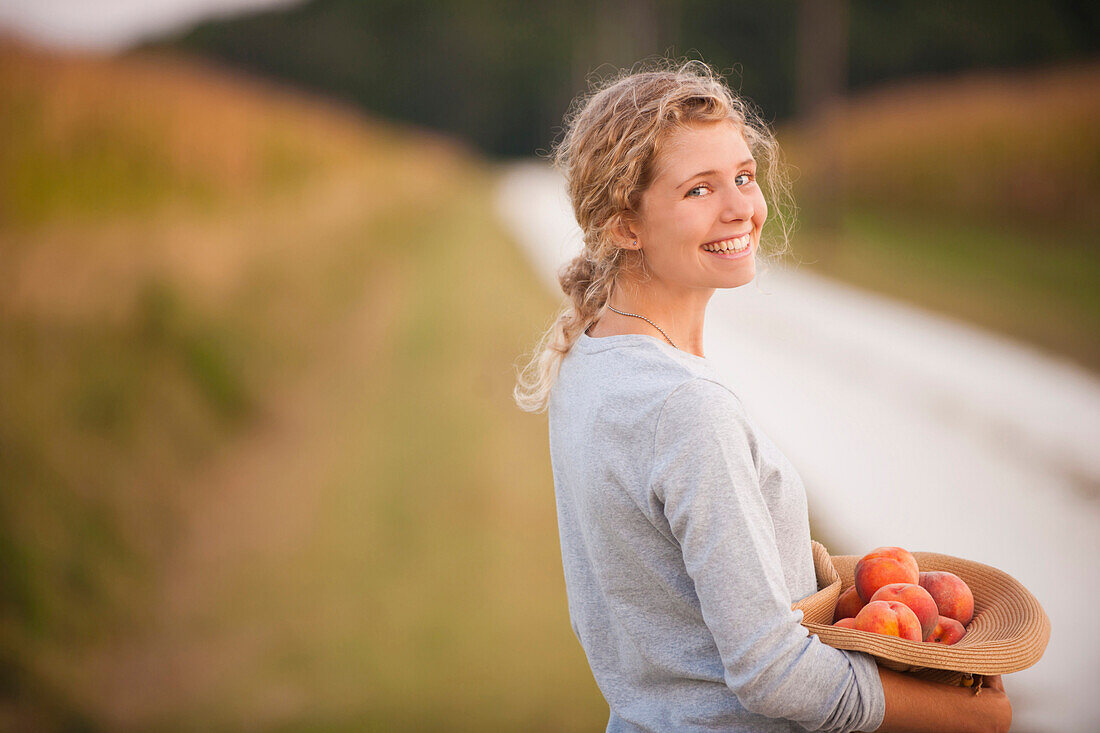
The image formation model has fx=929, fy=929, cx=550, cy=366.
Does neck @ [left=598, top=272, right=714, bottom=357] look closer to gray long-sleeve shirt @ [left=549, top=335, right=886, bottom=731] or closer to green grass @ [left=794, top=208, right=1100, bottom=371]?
gray long-sleeve shirt @ [left=549, top=335, right=886, bottom=731]

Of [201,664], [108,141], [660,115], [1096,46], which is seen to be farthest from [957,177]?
[660,115]

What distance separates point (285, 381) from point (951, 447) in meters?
4.21

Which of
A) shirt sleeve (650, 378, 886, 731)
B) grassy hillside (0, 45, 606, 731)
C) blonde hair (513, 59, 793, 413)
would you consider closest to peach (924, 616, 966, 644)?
shirt sleeve (650, 378, 886, 731)

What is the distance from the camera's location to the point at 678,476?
100cm

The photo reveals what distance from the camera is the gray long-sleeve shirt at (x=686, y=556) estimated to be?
1.00 m

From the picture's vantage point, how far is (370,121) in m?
12.1

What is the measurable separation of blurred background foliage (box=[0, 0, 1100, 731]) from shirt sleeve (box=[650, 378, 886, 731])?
81 cm

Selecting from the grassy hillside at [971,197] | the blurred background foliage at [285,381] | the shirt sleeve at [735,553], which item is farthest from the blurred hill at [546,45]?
the shirt sleeve at [735,553]

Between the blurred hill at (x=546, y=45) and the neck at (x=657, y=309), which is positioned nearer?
the neck at (x=657, y=309)

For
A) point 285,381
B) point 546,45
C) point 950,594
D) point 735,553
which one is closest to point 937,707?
point 950,594

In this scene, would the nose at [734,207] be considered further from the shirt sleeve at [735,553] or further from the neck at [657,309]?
the shirt sleeve at [735,553]

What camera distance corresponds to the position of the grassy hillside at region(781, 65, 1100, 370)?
7.99m

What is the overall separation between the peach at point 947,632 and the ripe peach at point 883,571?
0.21ft

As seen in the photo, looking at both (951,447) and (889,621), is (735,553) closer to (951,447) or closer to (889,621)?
(889,621)
